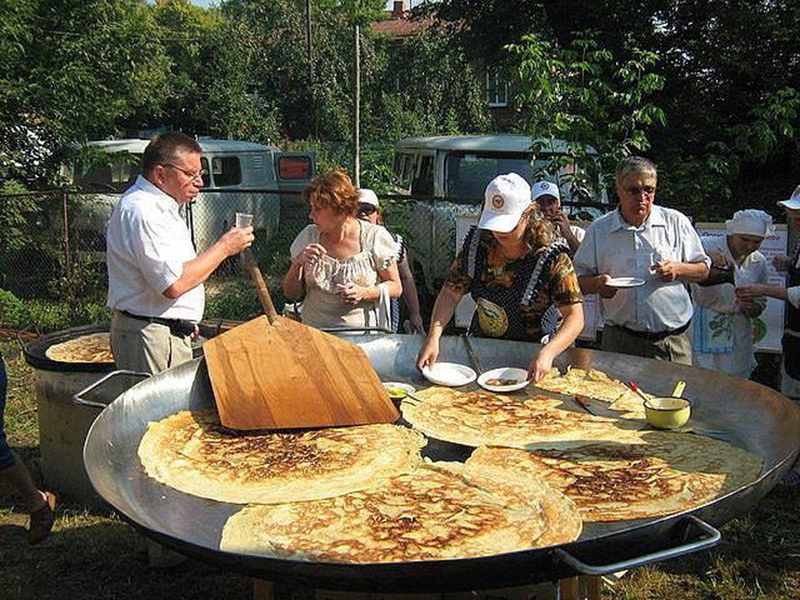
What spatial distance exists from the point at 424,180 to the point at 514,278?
5.73m

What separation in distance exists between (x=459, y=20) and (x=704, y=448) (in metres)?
16.8

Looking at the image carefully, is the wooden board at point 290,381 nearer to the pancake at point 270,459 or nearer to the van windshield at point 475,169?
the pancake at point 270,459

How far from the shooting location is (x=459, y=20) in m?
18.1

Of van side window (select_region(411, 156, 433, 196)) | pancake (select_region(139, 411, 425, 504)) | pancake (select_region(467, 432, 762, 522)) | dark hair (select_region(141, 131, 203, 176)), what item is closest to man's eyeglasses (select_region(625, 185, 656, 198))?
pancake (select_region(467, 432, 762, 522))

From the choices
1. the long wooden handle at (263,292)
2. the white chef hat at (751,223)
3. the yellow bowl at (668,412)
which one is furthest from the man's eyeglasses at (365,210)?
the yellow bowl at (668,412)

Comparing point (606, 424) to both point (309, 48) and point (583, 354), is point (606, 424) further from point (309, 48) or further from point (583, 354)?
point (309, 48)

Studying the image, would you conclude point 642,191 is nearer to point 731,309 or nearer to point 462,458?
point 731,309

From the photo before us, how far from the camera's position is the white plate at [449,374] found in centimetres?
359

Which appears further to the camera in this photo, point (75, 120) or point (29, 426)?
point (75, 120)

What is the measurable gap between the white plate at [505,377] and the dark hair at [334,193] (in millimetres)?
1365

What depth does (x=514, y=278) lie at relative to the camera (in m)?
3.78

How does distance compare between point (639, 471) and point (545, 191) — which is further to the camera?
point (545, 191)

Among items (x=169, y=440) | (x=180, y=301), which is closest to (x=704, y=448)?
(x=169, y=440)

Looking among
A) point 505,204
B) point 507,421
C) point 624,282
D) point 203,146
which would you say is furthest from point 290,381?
point 203,146
